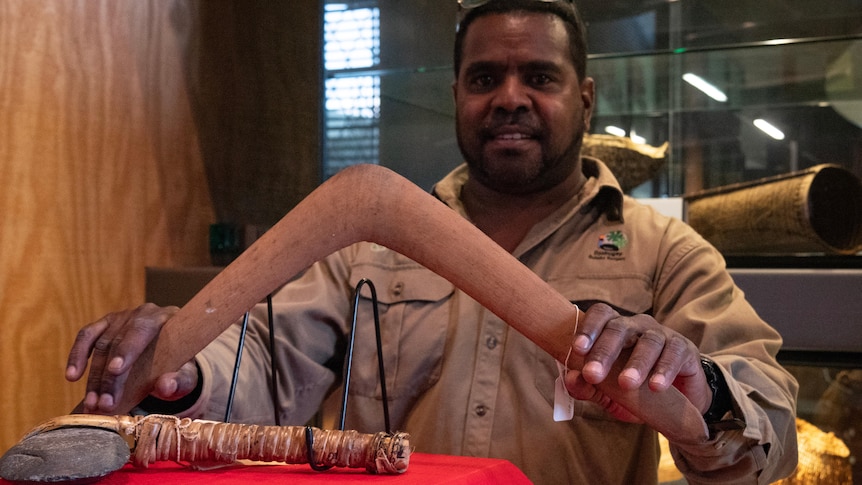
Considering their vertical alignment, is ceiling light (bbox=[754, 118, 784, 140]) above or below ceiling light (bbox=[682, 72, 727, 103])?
below

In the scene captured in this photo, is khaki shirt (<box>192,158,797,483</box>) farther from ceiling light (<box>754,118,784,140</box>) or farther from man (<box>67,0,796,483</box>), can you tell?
ceiling light (<box>754,118,784,140</box>)

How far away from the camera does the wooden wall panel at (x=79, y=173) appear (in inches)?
62.3

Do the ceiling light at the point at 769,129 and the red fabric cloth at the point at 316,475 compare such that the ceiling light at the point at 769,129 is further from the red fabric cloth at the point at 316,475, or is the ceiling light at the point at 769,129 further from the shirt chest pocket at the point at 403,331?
the red fabric cloth at the point at 316,475

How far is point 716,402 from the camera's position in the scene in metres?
0.85

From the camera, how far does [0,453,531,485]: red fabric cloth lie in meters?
0.65

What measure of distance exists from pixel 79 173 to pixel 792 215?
1.42m

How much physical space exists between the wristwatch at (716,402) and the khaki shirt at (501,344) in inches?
7.4

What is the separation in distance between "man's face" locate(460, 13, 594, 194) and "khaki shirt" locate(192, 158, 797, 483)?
0.09 metres

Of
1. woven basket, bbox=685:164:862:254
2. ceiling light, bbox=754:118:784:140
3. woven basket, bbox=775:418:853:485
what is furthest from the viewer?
ceiling light, bbox=754:118:784:140

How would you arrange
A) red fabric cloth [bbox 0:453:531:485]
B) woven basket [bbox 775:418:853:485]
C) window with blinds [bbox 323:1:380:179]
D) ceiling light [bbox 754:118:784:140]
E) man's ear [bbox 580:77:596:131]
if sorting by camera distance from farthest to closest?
window with blinds [bbox 323:1:380:179], ceiling light [bbox 754:118:784:140], woven basket [bbox 775:418:853:485], man's ear [bbox 580:77:596:131], red fabric cloth [bbox 0:453:531:485]

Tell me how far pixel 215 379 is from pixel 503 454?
0.42m

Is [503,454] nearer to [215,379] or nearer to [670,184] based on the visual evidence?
[215,379]

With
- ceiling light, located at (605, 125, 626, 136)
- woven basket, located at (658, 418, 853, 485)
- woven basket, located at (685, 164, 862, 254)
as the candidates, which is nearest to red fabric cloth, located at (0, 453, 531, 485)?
woven basket, located at (658, 418, 853, 485)

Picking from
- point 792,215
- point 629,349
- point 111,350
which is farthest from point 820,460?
point 111,350
